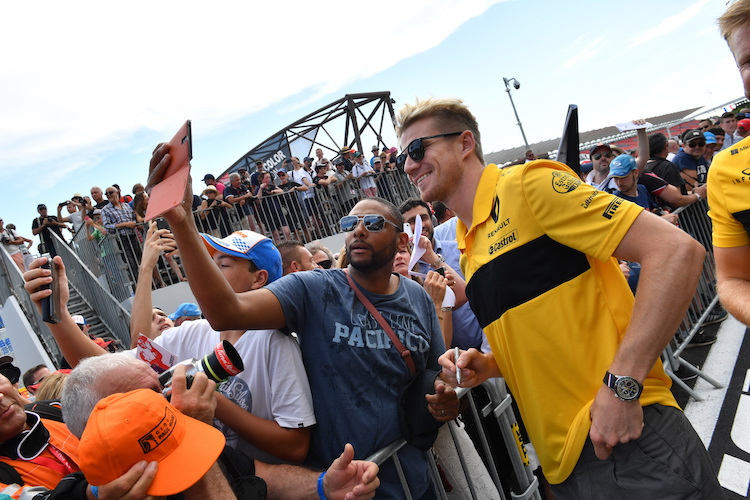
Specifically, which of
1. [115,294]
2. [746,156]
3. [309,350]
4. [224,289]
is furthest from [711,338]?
[115,294]

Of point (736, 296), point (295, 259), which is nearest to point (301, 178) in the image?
point (295, 259)

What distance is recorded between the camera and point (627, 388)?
1427 mm

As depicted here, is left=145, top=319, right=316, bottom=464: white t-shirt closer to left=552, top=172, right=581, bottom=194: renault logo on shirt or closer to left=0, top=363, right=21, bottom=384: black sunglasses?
left=552, top=172, right=581, bottom=194: renault logo on shirt

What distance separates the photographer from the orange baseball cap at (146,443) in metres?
1.38

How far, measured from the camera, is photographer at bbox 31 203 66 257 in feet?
33.6

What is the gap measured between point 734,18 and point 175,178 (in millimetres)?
2127

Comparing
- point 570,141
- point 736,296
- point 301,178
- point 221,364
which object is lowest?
point 736,296

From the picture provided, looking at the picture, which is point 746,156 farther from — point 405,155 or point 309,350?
point 309,350

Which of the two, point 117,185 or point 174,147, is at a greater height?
point 117,185

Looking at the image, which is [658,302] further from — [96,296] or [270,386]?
[96,296]

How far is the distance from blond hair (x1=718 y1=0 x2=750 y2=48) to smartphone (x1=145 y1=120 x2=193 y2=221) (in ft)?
6.71

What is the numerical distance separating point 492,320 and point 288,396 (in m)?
0.98

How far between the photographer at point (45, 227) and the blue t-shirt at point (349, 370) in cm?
1087

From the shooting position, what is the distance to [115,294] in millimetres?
9492
